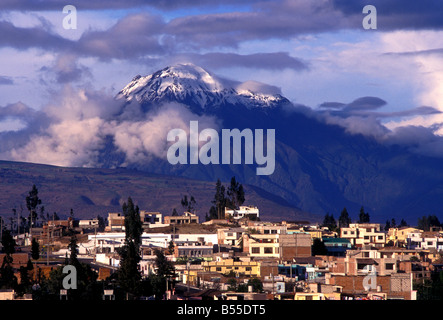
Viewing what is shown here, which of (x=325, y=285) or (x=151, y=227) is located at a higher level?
(x=151, y=227)

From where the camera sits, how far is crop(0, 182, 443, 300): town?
90625 millimetres

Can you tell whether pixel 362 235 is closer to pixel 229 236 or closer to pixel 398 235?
pixel 398 235

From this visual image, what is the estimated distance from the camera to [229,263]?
126 m

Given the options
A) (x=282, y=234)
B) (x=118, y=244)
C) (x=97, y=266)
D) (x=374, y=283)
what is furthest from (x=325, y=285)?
(x=118, y=244)

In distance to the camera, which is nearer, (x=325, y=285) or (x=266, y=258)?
(x=325, y=285)

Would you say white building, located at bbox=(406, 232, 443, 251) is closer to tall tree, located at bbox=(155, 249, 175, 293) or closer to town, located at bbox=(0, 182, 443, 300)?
town, located at bbox=(0, 182, 443, 300)

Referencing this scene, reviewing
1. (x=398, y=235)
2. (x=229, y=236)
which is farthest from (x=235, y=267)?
(x=398, y=235)

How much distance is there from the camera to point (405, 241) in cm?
17862

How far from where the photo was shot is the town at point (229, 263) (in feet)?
297

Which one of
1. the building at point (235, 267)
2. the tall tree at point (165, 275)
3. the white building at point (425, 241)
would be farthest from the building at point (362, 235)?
the tall tree at point (165, 275)

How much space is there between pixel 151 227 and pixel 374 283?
339ft

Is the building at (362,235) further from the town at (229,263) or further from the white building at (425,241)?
the white building at (425,241)

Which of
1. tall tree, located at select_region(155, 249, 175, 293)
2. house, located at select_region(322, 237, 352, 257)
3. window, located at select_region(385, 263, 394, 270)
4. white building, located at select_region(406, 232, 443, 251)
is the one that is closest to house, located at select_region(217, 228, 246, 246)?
house, located at select_region(322, 237, 352, 257)
